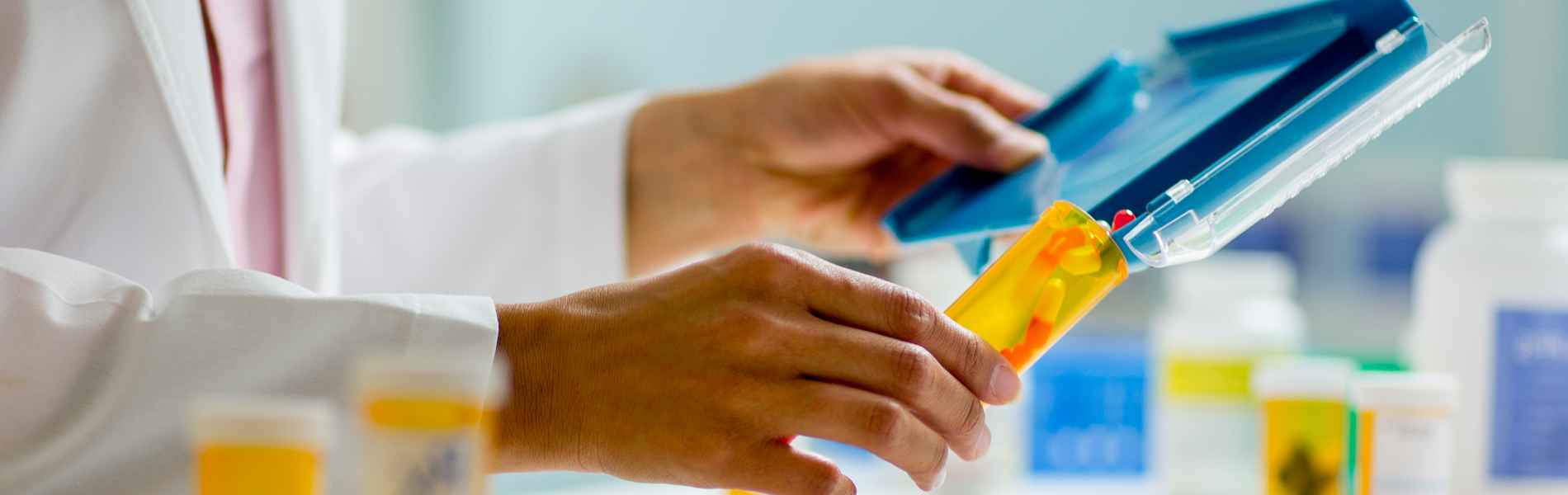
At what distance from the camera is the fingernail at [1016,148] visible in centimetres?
64

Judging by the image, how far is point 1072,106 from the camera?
2.28 ft

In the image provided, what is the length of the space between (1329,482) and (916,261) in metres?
0.49

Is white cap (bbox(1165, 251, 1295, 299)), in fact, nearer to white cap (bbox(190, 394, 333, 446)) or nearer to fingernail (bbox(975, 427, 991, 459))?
fingernail (bbox(975, 427, 991, 459))

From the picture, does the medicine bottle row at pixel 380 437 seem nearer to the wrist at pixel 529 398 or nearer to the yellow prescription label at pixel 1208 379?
the wrist at pixel 529 398

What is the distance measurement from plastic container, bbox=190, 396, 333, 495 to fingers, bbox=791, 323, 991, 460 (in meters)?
0.16

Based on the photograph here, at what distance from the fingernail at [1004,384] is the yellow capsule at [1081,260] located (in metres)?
0.05

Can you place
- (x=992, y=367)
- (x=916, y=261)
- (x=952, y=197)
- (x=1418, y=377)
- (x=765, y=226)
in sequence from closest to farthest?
(x=992, y=367)
(x=1418, y=377)
(x=952, y=197)
(x=765, y=226)
(x=916, y=261)

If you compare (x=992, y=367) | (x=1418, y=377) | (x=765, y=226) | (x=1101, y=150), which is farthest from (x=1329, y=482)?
(x=765, y=226)

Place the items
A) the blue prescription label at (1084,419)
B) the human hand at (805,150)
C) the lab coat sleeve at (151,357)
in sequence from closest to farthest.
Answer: the lab coat sleeve at (151,357) < the human hand at (805,150) < the blue prescription label at (1084,419)

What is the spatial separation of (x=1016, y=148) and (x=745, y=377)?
1.08ft

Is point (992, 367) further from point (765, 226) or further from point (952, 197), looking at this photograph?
point (765, 226)

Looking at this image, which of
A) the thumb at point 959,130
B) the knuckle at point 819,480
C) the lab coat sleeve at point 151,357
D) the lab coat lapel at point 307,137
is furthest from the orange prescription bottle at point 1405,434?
the lab coat lapel at point 307,137

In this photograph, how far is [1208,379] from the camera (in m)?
0.77

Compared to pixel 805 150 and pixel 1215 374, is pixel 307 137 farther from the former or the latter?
pixel 1215 374
